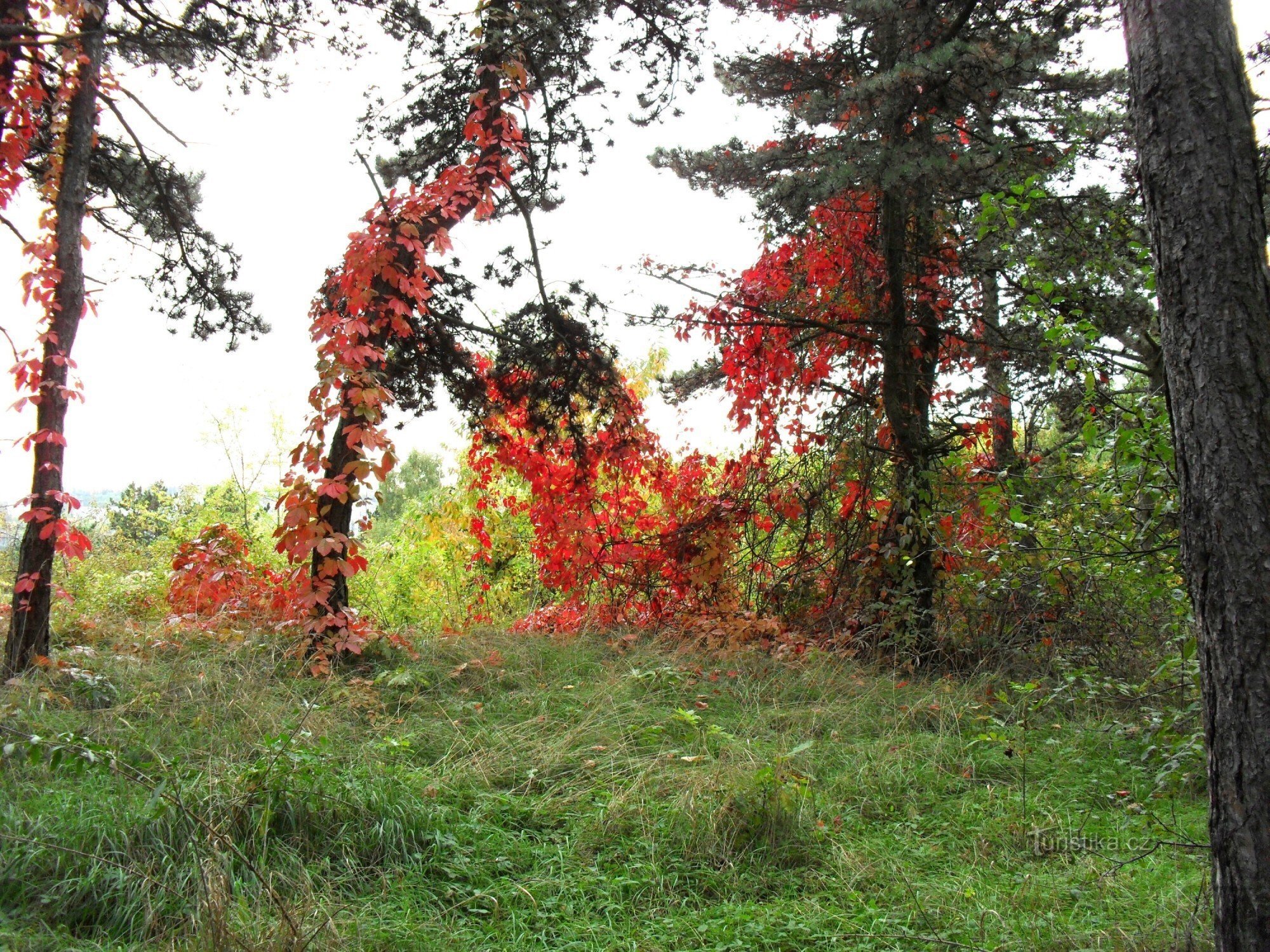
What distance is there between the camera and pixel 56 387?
4.95 m

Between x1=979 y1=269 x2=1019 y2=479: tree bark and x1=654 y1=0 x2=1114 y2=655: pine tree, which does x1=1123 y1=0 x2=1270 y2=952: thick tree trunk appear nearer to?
x1=654 y1=0 x2=1114 y2=655: pine tree

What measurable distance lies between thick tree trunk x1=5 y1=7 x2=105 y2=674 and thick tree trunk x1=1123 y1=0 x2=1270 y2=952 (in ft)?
17.3

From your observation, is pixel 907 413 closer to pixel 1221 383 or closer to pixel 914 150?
pixel 914 150

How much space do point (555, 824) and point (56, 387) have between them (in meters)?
3.79

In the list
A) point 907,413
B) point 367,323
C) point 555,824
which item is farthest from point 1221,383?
point 367,323

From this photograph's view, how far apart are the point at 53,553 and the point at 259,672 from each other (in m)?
1.42

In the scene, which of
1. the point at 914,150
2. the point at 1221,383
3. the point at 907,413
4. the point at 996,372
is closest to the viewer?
the point at 1221,383

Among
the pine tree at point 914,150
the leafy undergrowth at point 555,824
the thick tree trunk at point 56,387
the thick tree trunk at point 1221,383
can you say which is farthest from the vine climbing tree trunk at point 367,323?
the thick tree trunk at point 1221,383

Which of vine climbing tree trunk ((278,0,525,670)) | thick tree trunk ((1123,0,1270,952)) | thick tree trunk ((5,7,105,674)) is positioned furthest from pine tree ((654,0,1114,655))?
thick tree trunk ((5,7,105,674))

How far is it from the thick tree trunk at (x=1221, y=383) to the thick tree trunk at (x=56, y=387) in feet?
17.3

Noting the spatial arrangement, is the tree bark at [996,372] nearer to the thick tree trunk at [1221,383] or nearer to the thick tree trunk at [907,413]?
the thick tree trunk at [907,413]

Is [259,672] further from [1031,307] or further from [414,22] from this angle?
[414,22]

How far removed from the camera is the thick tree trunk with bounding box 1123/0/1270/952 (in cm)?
208

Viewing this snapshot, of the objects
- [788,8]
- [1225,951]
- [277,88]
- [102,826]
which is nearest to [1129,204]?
[788,8]
